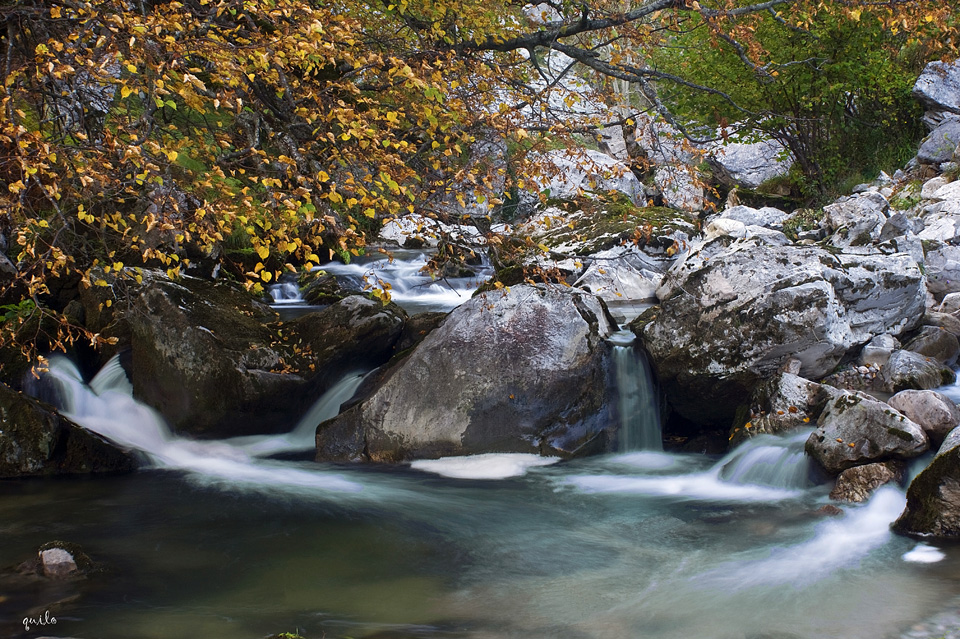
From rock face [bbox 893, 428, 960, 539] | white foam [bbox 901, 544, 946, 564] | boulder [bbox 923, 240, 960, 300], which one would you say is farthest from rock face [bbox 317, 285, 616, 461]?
boulder [bbox 923, 240, 960, 300]

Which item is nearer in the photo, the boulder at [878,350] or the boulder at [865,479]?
the boulder at [865,479]

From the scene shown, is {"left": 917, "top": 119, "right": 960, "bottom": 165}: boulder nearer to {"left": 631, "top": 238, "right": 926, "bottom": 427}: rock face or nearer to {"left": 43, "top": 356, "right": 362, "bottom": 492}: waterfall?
{"left": 631, "top": 238, "right": 926, "bottom": 427}: rock face

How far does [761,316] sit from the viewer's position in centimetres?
682

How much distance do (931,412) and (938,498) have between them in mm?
1095

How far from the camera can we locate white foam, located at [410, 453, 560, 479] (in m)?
6.78

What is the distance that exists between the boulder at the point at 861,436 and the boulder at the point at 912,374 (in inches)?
48.8

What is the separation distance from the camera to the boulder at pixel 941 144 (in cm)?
1522

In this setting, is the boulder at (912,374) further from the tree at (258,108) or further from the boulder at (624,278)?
the boulder at (624,278)

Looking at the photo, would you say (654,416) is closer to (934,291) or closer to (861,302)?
(861,302)

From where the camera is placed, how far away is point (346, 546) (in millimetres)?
5293

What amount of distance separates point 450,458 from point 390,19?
4777 mm

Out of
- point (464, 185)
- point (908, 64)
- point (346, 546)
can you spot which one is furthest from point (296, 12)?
point (908, 64)

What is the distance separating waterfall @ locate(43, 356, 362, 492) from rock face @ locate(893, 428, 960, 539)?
14.8 ft

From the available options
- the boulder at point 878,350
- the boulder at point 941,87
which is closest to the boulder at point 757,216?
the boulder at point 941,87
